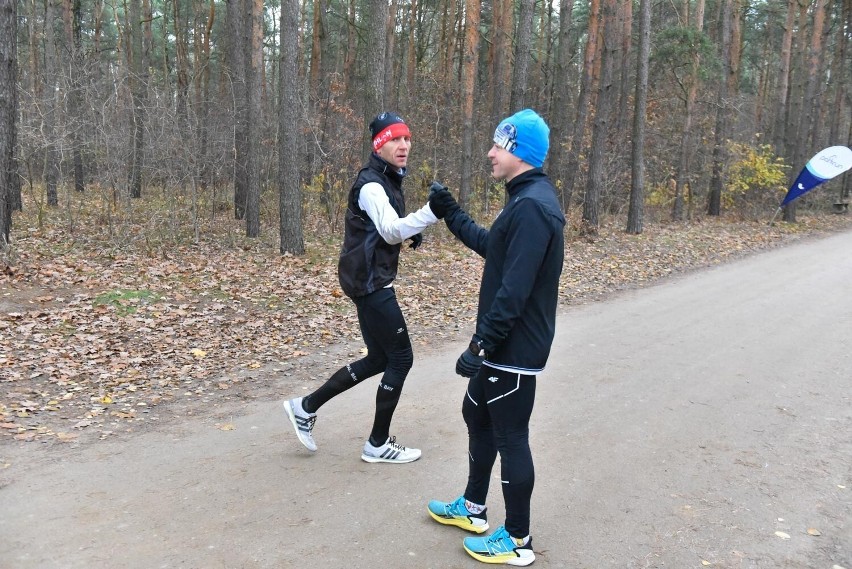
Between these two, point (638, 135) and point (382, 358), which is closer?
point (382, 358)

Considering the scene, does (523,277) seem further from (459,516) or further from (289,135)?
(289,135)

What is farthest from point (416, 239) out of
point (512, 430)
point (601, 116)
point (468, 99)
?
point (601, 116)

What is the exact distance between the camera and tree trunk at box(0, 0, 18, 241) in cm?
933

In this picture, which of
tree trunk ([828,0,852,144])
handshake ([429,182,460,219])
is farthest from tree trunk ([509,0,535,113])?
tree trunk ([828,0,852,144])

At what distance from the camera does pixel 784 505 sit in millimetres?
3947

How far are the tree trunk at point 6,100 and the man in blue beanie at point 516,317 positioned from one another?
30.3 ft

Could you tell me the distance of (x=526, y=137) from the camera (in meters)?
3.12

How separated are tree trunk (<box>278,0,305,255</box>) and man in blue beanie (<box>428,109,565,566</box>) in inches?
386

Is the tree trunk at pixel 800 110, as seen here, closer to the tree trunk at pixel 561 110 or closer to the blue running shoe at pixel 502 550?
the tree trunk at pixel 561 110

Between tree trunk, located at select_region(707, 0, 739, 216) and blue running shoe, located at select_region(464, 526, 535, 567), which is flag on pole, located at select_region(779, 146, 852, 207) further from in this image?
blue running shoe, located at select_region(464, 526, 535, 567)

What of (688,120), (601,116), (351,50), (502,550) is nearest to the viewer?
(502,550)

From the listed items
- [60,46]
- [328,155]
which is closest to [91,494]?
[328,155]

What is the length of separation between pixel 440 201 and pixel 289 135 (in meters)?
9.71

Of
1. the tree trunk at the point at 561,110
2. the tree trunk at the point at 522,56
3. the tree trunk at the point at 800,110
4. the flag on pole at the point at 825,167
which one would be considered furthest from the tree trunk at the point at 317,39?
the tree trunk at the point at 800,110
